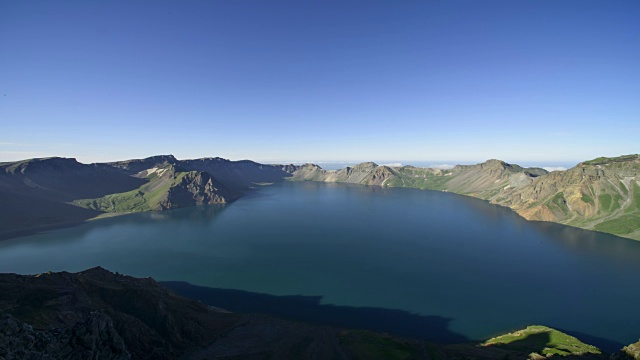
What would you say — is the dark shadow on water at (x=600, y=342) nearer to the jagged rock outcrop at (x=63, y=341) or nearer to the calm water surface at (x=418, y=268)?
the calm water surface at (x=418, y=268)

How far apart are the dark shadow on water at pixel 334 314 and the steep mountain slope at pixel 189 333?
23.5 ft

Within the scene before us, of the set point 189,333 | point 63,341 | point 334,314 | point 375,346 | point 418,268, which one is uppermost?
point 63,341

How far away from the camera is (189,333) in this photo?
75.2 metres

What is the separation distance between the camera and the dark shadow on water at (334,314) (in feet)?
283

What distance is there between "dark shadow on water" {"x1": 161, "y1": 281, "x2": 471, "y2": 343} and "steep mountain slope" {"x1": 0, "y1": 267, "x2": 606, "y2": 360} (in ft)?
23.5

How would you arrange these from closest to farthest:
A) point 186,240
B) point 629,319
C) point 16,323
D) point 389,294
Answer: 1. point 16,323
2. point 629,319
3. point 389,294
4. point 186,240

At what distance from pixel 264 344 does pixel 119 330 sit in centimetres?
3368

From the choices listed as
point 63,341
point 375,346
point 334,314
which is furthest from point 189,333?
point 375,346

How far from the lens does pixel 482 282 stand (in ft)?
394

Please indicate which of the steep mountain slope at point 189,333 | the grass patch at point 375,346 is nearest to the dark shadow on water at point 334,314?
the steep mountain slope at point 189,333

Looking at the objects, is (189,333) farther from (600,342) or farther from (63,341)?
(600,342)

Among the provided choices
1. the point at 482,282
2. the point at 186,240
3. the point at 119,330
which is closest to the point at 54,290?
the point at 119,330

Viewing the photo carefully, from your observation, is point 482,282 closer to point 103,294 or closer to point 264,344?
point 264,344

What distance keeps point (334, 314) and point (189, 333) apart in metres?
44.4
